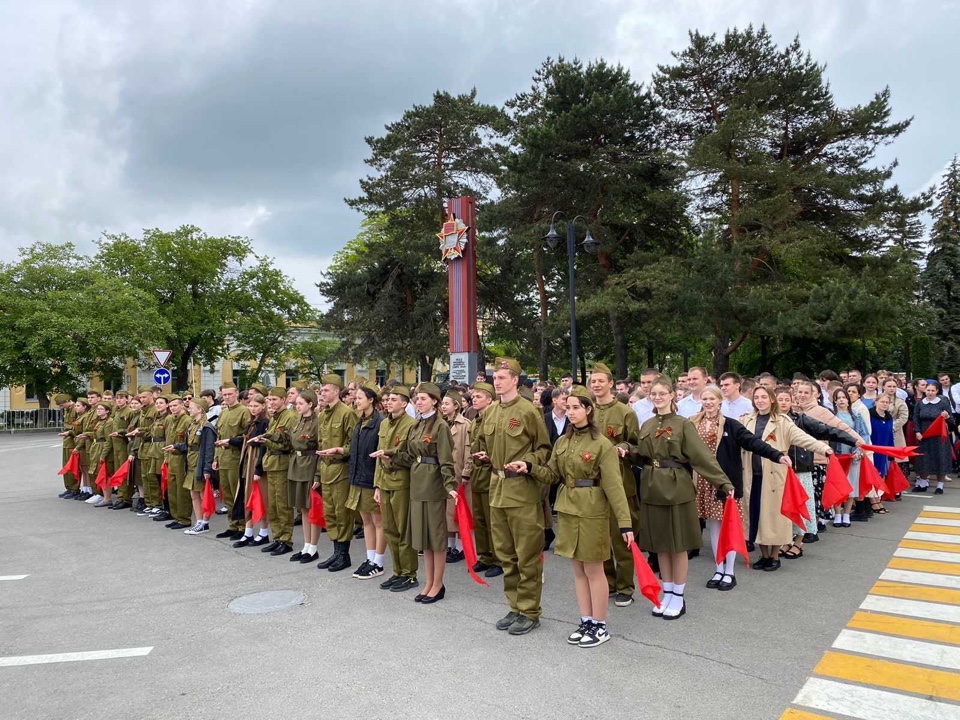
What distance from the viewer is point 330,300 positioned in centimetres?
3547

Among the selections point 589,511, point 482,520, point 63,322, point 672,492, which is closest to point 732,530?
point 672,492

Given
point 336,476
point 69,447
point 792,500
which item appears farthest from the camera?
point 69,447

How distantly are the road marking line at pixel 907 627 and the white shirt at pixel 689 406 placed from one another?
117 inches

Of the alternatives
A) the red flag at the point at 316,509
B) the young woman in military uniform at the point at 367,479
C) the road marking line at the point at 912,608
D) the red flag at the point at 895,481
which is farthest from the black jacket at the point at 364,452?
the red flag at the point at 895,481

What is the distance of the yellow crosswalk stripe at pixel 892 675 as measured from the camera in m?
4.36

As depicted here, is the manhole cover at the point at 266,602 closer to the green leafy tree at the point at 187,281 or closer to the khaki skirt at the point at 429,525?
the khaki skirt at the point at 429,525

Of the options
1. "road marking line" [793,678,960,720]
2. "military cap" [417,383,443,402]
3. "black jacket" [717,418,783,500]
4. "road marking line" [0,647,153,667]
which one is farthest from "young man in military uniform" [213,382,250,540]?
"road marking line" [793,678,960,720]

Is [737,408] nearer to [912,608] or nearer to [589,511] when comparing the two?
[912,608]

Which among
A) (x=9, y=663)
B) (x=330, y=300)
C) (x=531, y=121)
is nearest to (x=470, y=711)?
(x=9, y=663)

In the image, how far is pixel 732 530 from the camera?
6168 millimetres

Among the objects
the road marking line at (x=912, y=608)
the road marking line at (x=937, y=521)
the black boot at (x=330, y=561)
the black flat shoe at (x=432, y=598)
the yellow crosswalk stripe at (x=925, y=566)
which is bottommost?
the road marking line at (x=937, y=521)

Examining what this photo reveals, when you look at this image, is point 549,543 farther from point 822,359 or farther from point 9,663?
point 822,359

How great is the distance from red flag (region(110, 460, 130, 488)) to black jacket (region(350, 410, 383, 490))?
639cm

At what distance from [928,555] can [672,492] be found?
4.38m
